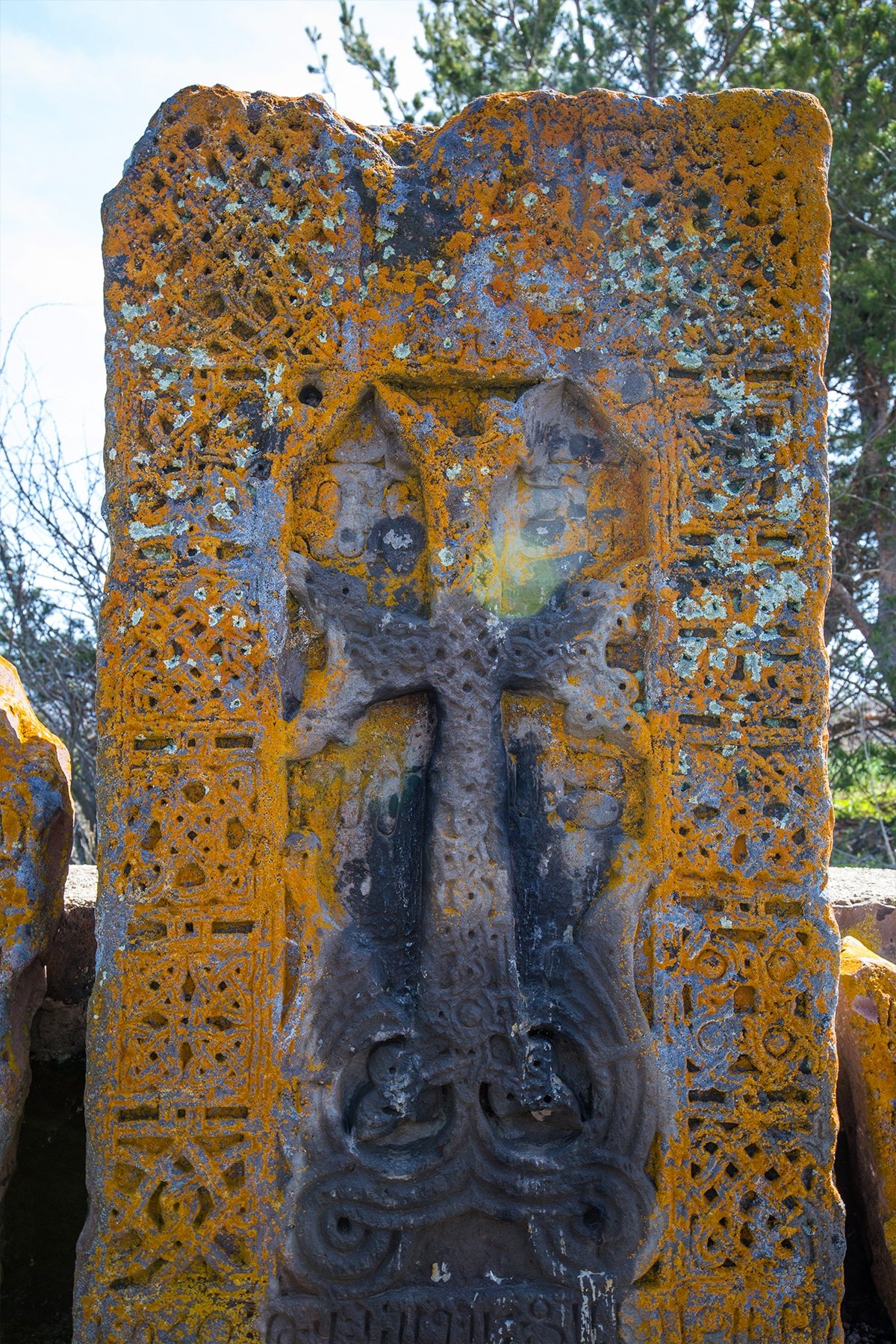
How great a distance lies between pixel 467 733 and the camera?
2969 mm

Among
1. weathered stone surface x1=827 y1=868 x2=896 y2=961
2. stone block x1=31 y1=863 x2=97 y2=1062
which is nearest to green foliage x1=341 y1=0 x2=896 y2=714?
weathered stone surface x1=827 y1=868 x2=896 y2=961

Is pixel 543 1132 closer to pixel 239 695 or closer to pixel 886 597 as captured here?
pixel 239 695

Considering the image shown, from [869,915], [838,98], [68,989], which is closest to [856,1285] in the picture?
[869,915]

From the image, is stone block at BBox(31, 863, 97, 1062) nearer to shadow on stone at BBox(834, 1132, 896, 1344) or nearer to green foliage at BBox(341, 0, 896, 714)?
shadow on stone at BBox(834, 1132, 896, 1344)

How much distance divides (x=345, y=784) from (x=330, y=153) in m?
1.78

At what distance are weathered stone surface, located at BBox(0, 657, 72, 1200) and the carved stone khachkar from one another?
0.28m

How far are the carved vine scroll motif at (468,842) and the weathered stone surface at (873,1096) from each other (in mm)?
730

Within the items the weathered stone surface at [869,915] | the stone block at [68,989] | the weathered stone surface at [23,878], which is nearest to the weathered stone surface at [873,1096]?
the weathered stone surface at [869,915]

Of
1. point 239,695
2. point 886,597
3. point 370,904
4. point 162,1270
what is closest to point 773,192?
point 239,695

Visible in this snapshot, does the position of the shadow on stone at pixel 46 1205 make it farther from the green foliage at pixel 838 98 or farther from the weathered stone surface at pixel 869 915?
the green foliage at pixel 838 98

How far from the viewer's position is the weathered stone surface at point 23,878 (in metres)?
2.85

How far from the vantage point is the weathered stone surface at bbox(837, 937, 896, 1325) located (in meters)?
2.96

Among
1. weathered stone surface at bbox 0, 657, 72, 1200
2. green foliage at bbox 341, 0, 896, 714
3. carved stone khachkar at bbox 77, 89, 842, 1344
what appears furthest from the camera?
green foliage at bbox 341, 0, 896, 714

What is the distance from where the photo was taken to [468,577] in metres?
3.01
